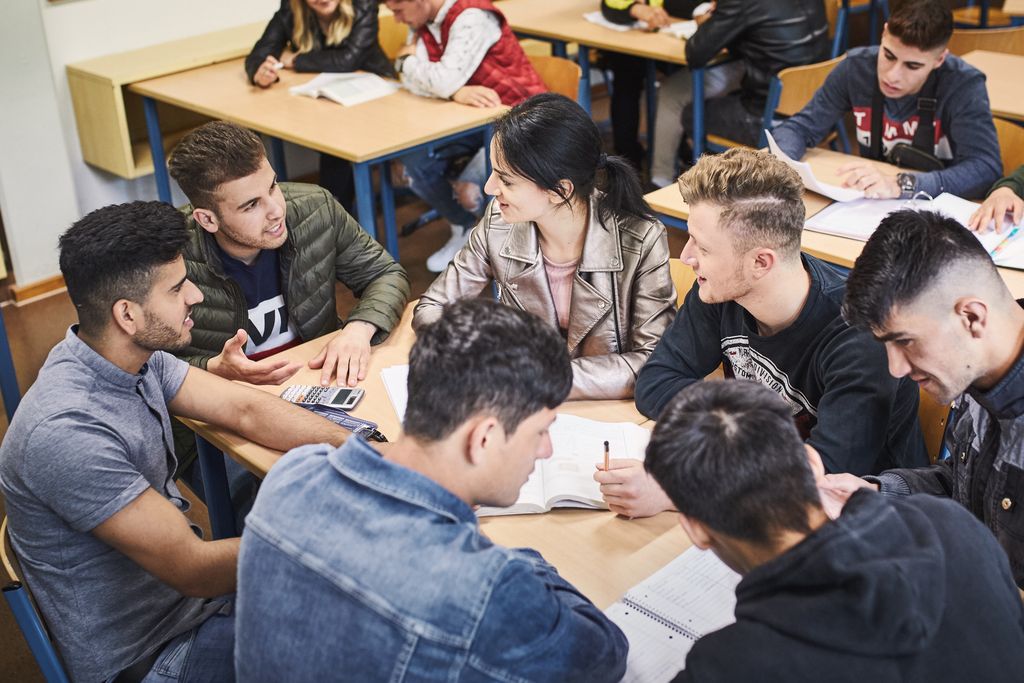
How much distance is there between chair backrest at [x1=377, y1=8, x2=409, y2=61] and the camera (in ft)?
17.0

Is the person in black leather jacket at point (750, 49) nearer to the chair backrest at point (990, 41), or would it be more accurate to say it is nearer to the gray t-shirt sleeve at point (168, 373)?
the chair backrest at point (990, 41)

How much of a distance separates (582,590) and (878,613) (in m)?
0.62

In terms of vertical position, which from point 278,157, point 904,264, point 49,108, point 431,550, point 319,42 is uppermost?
point 904,264

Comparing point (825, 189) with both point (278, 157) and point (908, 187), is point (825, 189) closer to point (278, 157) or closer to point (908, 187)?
point (908, 187)

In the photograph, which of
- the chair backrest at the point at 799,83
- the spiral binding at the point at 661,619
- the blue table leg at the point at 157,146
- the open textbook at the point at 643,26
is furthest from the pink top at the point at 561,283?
the open textbook at the point at 643,26

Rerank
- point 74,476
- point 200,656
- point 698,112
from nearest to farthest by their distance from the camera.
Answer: point 74,476, point 200,656, point 698,112

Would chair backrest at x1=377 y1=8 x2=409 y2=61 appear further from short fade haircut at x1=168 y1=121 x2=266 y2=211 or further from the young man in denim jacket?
the young man in denim jacket

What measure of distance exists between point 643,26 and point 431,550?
4356 millimetres

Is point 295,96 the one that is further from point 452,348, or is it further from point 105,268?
point 452,348

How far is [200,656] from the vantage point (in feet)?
5.99

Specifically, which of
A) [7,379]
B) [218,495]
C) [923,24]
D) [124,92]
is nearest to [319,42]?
[124,92]

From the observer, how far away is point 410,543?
1.20 m

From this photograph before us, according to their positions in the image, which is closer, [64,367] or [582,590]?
[582,590]

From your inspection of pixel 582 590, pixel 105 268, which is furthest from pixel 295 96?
pixel 582 590
